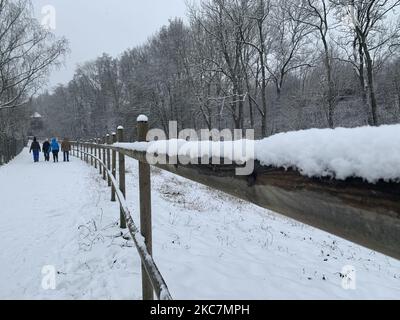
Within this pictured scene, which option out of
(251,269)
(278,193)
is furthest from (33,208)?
(278,193)

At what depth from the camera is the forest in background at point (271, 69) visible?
2462 cm

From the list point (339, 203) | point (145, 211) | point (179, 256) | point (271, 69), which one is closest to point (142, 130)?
point (145, 211)

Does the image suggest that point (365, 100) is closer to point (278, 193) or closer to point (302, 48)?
point (302, 48)

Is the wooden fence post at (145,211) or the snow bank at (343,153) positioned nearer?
the snow bank at (343,153)

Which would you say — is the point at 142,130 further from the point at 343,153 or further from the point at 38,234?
the point at 38,234

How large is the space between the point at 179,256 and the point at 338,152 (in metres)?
4.59

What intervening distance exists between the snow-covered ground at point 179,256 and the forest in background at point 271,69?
16.6 m

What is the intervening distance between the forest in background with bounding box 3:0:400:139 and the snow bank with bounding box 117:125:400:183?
73.9ft

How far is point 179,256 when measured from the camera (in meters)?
5.09

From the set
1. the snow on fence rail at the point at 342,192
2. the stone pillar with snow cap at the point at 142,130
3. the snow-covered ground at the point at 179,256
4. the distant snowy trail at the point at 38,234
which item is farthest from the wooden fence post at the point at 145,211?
the snow on fence rail at the point at 342,192

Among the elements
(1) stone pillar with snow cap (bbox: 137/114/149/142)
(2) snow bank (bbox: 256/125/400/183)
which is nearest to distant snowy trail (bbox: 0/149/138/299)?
(1) stone pillar with snow cap (bbox: 137/114/149/142)

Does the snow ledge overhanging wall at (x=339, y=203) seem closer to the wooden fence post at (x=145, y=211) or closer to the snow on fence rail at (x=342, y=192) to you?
the snow on fence rail at (x=342, y=192)

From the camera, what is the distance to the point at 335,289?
15.5ft
